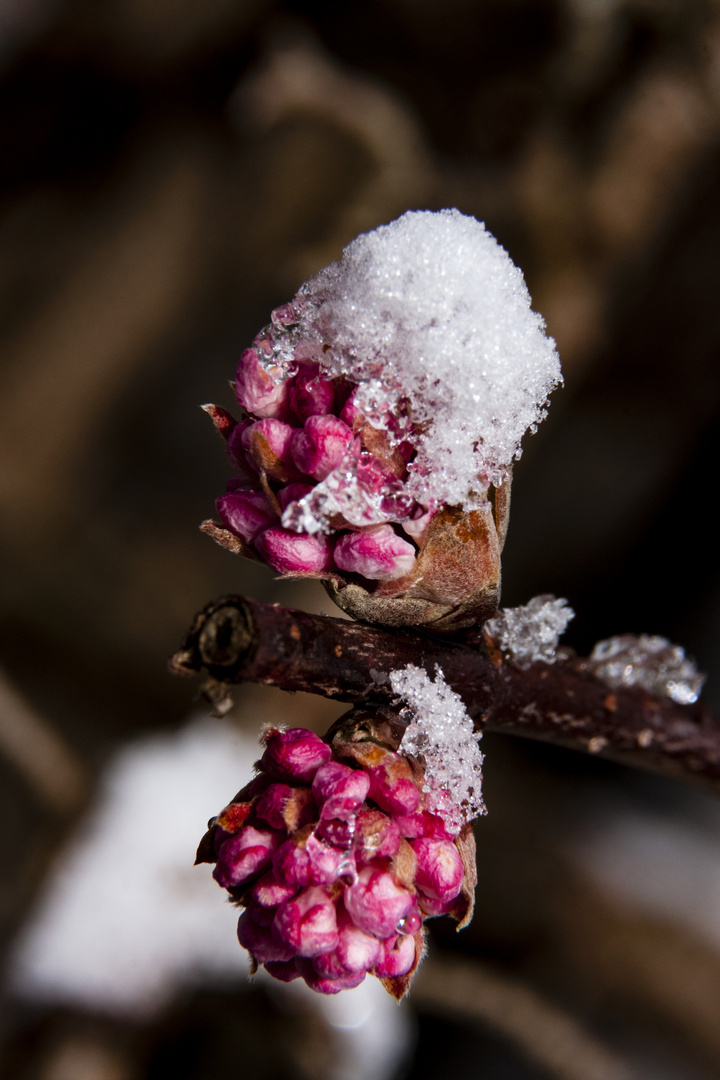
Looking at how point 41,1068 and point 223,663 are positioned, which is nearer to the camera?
point 223,663

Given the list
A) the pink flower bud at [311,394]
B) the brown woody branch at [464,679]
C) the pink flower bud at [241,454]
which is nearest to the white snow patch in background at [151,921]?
the brown woody branch at [464,679]

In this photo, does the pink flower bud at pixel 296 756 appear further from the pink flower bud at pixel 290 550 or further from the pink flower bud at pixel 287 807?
the pink flower bud at pixel 290 550

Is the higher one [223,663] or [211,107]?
[211,107]

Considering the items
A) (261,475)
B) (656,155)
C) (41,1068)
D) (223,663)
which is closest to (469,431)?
(261,475)

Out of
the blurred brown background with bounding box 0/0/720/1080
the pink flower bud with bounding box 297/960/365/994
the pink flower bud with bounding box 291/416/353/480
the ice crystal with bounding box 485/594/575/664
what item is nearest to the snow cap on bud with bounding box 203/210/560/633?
the pink flower bud with bounding box 291/416/353/480

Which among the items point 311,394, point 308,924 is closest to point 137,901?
point 308,924

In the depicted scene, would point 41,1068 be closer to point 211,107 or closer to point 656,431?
point 656,431

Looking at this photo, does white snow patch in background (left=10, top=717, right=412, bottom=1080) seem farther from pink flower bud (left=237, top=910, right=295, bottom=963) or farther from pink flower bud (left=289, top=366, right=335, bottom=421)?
pink flower bud (left=289, top=366, right=335, bottom=421)

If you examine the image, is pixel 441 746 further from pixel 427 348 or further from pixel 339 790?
pixel 427 348
